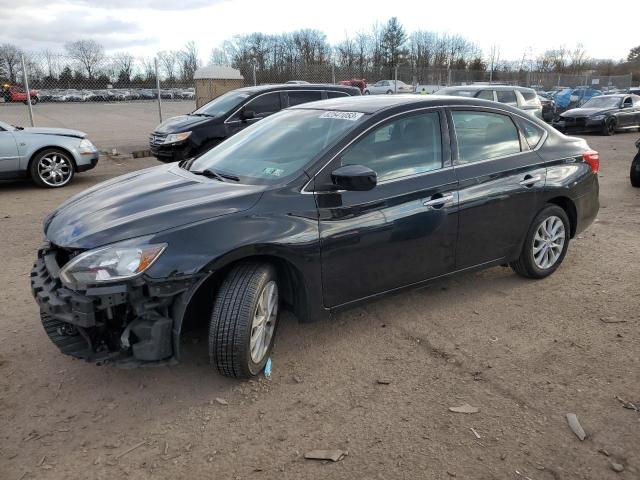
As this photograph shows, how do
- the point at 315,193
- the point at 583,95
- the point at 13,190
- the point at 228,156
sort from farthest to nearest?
1. the point at 583,95
2. the point at 13,190
3. the point at 228,156
4. the point at 315,193

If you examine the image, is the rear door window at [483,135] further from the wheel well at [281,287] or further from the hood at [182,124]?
the hood at [182,124]

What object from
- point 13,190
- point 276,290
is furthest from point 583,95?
point 276,290

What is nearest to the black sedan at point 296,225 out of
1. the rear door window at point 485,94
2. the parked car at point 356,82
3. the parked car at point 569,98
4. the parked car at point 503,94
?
the rear door window at point 485,94

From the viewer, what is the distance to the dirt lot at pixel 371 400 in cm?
259

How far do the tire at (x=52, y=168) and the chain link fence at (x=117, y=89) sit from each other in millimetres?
4926

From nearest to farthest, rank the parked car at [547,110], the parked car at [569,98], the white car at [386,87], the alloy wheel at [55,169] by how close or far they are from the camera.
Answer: the alloy wheel at [55,169], the parked car at [547,110], the white car at [386,87], the parked car at [569,98]

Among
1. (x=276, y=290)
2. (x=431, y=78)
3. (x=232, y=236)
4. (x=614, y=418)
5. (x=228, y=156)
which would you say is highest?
(x=431, y=78)

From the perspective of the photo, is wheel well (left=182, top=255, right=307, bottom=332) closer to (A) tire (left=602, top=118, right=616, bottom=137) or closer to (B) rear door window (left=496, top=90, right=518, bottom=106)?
(B) rear door window (left=496, top=90, right=518, bottom=106)

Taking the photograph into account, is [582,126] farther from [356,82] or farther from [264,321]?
[264,321]

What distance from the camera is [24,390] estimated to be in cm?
317

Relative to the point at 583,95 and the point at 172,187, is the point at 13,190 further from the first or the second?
the point at 583,95

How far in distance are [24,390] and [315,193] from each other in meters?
2.12

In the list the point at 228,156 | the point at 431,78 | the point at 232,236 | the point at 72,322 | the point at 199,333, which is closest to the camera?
the point at 72,322

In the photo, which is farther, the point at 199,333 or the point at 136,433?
the point at 199,333
